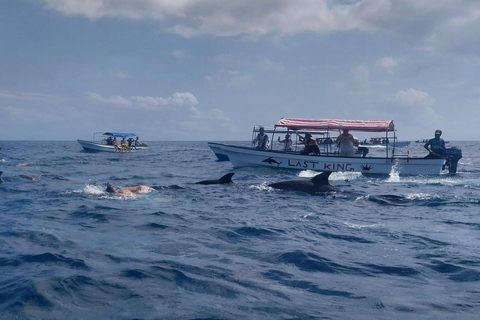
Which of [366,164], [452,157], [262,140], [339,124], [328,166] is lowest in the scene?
[328,166]

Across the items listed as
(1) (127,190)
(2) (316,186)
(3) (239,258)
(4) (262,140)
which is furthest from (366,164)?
(3) (239,258)

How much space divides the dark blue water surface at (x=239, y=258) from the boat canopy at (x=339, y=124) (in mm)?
11518

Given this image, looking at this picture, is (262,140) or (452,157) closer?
(452,157)

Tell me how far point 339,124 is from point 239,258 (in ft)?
64.2

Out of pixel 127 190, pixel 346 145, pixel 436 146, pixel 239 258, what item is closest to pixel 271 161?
pixel 346 145

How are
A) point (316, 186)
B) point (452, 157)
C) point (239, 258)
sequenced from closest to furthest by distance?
point (239, 258) < point (316, 186) < point (452, 157)

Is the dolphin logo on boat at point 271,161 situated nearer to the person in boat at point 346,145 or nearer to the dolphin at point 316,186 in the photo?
the person in boat at point 346,145

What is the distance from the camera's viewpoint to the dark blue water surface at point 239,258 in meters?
5.49

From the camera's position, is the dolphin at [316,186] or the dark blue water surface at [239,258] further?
the dolphin at [316,186]

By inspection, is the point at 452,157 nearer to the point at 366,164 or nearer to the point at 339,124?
the point at 366,164

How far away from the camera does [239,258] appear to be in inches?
302

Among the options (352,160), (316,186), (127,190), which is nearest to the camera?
(127,190)


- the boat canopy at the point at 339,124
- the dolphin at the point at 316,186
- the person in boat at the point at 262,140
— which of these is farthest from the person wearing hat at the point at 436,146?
the dolphin at the point at 316,186

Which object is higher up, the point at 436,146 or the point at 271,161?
the point at 436,146
